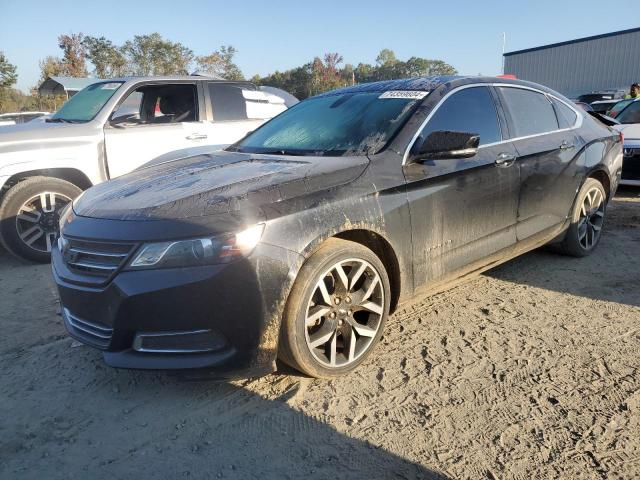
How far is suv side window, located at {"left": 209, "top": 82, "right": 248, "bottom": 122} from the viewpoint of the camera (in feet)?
21.2

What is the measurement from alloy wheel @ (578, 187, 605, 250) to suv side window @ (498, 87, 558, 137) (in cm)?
84

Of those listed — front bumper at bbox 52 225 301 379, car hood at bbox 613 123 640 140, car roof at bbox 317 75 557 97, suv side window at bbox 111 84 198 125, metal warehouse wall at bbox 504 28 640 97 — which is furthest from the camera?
metal warehouse wall at bbox 504 28 640 97

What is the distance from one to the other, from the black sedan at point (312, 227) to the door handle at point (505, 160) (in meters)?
0.01

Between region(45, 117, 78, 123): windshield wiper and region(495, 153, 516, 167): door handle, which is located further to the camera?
region(45, 117, 78, 123): windshield wiper

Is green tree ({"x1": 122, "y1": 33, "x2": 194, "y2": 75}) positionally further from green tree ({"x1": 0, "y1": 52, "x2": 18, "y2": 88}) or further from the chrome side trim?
the chrome side trim

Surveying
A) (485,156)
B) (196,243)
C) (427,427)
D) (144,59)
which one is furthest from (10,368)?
(144,59)

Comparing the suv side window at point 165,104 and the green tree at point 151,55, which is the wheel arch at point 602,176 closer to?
the suv side window at point 165,104

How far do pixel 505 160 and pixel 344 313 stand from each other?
1.77 m

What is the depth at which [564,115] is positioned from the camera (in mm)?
4480

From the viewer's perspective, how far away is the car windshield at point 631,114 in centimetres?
886

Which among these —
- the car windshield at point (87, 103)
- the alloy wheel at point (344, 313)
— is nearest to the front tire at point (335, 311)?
the alloy wheel at point (344, 313)

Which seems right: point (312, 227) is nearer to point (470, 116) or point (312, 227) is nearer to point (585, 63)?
point (470, 116)

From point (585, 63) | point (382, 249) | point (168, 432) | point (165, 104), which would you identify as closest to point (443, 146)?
point (382, 249)

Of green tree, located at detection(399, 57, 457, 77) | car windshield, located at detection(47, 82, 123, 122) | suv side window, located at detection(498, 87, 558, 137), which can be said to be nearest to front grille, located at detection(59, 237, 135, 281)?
suv side window, located at detection(498, 87, 558, 137)
